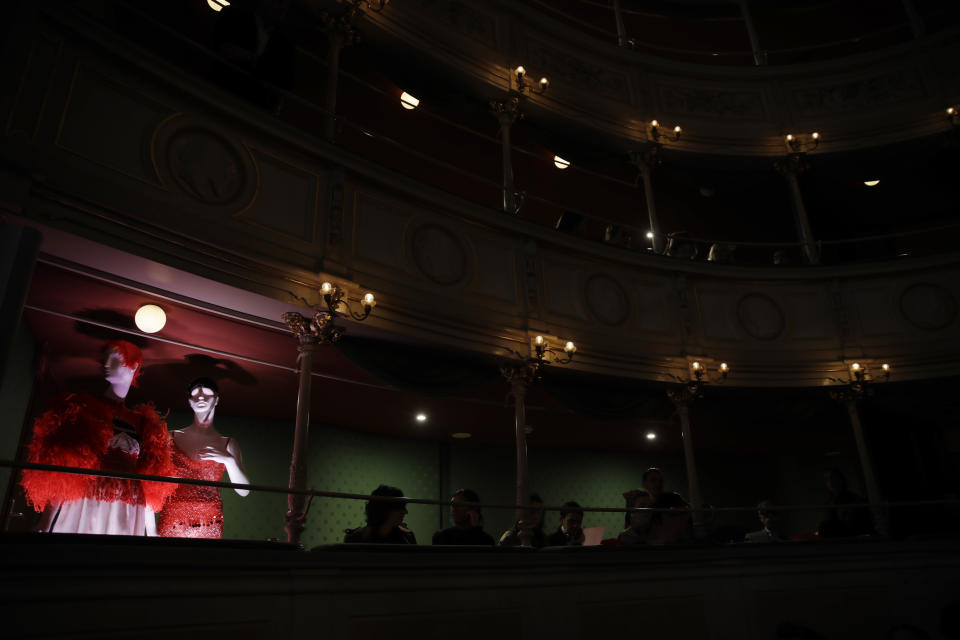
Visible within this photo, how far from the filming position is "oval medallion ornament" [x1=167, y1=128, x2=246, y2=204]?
16.7 ft

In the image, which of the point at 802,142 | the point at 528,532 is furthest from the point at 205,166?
the point at 802,142

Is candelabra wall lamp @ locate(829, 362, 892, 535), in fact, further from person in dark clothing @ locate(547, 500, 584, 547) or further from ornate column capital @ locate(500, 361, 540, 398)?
ornate column capital @ locate(500, 361, 540, 398)

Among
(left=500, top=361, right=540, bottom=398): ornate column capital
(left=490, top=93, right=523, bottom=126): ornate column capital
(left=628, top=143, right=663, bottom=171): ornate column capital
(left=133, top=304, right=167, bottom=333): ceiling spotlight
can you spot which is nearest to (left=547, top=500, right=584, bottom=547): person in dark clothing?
(left=500, top=361, right=540, bottom=398): ornate column capital

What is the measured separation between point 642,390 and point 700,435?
2946mm

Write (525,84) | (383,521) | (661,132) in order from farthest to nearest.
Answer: (661,132) → (525,84) → (383,521)

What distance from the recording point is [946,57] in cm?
994

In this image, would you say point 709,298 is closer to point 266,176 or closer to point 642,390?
point 642,390

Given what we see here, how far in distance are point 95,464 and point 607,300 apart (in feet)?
18.6

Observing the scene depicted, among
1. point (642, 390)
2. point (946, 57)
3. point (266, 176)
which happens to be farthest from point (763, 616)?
point (946, 57)

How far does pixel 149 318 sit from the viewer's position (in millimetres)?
5348

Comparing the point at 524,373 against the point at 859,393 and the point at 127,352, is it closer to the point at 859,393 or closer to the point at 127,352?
the point at 127,352

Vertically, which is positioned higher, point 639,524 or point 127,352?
point 127,352

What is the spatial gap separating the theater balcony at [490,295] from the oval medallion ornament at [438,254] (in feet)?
0.11

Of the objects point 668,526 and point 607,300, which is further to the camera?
point 607,300
